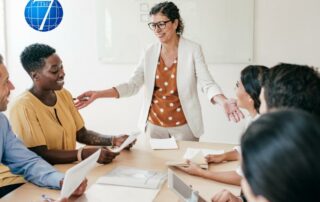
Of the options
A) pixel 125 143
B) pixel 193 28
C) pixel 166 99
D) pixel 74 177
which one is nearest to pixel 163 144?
pixel 125 143

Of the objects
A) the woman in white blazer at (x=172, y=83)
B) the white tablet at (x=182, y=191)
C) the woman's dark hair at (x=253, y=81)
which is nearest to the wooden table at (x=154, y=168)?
the white tablet at (x=182, y=191)

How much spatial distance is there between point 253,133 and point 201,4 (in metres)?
3.36

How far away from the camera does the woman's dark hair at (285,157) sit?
0.64 meters

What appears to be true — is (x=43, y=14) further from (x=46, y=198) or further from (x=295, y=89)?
(x=295, y=89)

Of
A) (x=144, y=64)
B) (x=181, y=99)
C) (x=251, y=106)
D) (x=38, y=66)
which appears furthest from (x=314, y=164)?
(x=144, y=64)

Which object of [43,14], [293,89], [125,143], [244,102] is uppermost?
[43,14]

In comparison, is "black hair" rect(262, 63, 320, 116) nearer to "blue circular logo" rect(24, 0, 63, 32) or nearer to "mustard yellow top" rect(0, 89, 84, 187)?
"mustard yellow top" rect(0, 89, 84, 187)

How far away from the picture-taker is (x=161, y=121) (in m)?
2.74

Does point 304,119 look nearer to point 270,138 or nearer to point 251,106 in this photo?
point 270,138

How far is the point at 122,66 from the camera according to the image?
4203mm

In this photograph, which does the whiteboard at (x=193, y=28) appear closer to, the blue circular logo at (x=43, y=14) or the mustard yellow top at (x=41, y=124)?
the blue circular logo at (x=43, y=14)

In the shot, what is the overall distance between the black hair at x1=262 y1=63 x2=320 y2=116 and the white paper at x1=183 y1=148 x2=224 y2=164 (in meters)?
0.82

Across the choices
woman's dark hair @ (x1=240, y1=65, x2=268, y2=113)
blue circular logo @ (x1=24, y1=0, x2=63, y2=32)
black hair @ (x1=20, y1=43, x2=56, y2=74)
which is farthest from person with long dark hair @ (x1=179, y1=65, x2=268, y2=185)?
blue circular logo @ (x1=24, y1=0, x2=63, y2=32)

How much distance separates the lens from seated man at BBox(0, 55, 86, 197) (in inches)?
69.0
